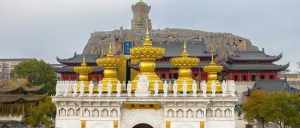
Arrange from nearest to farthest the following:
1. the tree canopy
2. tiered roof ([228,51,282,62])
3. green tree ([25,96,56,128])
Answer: the tree canopy, green tree ([25,96,56,128]), tiered roof ([228,51,282,62])

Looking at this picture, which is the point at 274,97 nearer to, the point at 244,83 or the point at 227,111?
the point at 227,111

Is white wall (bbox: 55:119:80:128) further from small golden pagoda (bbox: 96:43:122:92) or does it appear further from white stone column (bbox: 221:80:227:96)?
white stone column (bbox: 221:80:227:96)

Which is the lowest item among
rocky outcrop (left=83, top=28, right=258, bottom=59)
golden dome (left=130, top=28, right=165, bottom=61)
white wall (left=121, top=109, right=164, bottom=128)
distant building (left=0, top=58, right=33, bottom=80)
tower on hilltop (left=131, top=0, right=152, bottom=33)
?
white wall (left=121, top=109, right=164, bottom=128)

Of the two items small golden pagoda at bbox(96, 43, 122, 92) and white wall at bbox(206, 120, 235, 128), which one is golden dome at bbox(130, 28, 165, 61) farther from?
white wall at bbox(206, 120, 235, 128)

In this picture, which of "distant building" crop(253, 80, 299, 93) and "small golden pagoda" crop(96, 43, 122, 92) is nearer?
"small golden pagoda" crop(96, 43, 122, 92)

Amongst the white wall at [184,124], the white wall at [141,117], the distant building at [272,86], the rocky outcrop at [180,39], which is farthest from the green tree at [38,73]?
the white wall at [184,124]

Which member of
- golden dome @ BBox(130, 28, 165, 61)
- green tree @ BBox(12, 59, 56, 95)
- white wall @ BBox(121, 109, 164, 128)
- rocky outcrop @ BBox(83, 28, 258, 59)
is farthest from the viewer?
rocky outcrop @ BBox(83, 28, 258, 59)

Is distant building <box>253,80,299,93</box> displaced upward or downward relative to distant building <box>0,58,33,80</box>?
downward

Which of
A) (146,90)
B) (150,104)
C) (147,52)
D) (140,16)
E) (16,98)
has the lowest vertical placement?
(16,98)

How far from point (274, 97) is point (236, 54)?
27249 millimetres

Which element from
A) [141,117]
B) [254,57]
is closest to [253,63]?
[254,57]

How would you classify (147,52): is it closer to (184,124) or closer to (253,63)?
(184,124)

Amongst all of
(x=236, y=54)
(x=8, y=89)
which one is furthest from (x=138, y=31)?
(x=8, y=89)

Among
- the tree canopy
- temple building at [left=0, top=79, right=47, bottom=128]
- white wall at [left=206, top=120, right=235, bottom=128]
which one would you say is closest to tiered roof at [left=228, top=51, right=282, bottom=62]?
the tree canopy
